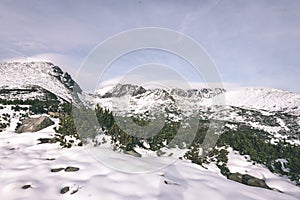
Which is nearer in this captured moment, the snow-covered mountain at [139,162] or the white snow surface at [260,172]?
the snow-covered mountain at [139,162]

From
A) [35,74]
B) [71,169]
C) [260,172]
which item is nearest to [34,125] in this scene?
[71,169]

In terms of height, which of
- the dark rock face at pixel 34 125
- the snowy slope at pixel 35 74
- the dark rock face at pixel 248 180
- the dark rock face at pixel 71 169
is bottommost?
the dark rock face at pixel 71 169

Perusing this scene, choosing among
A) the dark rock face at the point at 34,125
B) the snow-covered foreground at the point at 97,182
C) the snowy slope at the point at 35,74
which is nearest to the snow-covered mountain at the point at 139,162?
the snow-covered foreground at the point at 97,182

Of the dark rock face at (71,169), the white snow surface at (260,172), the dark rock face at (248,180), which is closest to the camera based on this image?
the dark rock face at (71,169)

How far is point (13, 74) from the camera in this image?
117938 millimetres

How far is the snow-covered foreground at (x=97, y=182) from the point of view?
6.61m

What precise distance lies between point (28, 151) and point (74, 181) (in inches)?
194

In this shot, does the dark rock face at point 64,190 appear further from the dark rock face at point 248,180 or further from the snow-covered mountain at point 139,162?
the dark rock face at point 248,180

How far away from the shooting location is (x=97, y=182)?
7.16 meters

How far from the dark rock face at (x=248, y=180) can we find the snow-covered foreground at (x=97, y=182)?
1959 mm

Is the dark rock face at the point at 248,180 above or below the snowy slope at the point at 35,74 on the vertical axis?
below

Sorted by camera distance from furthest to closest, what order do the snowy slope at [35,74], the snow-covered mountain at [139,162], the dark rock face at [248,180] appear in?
the snowy slope at [35,74] → the dark rock face at [248,180] → the snow-covered mountain at [139,162]

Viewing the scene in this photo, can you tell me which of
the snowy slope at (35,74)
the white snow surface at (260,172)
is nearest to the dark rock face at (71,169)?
the white snow surface at (260,172)

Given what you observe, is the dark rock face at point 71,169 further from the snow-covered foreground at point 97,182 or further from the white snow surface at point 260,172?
the white snow surface at point 260,172
